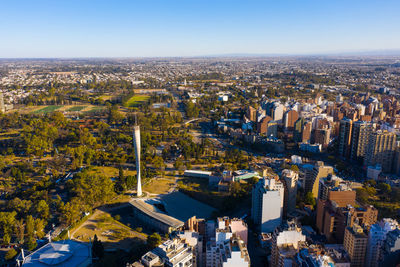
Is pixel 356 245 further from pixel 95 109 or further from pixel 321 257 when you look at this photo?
pixel 95 109

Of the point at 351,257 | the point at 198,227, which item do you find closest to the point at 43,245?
the point at 198,227

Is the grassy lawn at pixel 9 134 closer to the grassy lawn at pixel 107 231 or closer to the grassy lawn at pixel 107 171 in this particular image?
the grassy lawn at pixel 107 171

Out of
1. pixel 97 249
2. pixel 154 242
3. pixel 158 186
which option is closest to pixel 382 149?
pixel 158 186

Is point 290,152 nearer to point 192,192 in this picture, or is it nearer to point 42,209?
point 192,192

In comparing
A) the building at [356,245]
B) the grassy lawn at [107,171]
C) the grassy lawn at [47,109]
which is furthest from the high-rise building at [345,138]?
the grassy lawn at [47,109]

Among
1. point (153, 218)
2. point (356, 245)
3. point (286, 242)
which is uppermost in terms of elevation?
point (286, 242)

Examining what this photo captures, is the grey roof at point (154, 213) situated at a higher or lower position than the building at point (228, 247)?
lower
